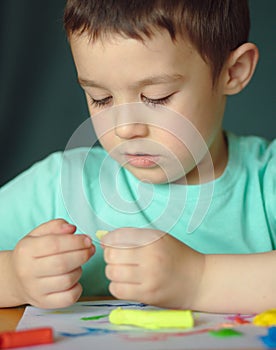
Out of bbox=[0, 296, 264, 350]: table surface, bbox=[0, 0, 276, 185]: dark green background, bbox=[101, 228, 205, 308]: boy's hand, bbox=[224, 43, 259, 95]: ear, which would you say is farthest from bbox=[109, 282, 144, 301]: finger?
bbox=[0, 0, 276, 185]: dark green background

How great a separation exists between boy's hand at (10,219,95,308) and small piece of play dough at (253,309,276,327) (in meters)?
0.17

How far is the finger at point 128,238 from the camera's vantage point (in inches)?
26.9

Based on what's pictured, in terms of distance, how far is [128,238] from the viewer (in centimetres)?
69

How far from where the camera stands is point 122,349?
575 mm

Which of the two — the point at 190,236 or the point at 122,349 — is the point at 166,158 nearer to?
the point at 190,236

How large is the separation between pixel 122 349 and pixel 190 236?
0.36 m

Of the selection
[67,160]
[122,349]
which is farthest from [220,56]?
[122,349]

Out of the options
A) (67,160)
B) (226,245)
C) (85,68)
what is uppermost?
(85,68)

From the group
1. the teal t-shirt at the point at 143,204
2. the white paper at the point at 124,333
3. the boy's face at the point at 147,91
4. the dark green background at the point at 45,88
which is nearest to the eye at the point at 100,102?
the boy's face at the point at 147,91

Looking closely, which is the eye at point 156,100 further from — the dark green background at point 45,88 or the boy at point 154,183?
the dark green background at point 45,88

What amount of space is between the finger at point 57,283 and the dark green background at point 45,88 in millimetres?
735

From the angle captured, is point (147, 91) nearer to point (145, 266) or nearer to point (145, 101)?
point (145, 101)

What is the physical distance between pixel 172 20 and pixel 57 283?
31 cm

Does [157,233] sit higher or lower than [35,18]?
lower
